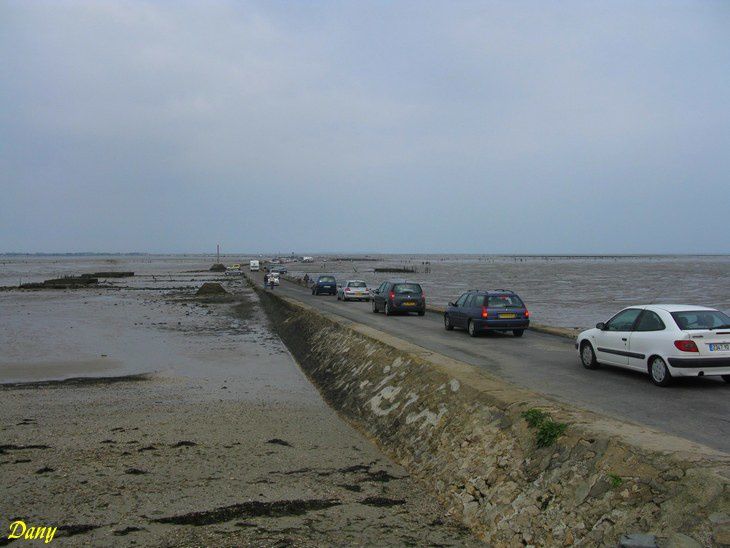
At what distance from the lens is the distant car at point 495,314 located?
2061cm

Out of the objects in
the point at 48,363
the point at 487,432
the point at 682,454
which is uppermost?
the point at 682,454

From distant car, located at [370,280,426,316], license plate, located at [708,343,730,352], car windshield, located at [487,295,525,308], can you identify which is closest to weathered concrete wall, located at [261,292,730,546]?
license plate, located at [708,343,730,352]

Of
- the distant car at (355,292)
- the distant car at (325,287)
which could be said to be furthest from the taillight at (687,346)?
the distant car at (325,287)

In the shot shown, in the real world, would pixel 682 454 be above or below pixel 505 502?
above

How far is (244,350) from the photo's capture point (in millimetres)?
23375

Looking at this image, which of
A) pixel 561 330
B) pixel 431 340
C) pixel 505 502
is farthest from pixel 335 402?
pixel 561 330

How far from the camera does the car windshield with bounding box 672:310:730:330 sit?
11.4m

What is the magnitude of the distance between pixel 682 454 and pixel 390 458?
16.4 feet

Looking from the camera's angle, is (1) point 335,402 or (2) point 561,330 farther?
(2) point 561,330

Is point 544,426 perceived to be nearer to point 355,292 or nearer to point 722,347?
point 722,347

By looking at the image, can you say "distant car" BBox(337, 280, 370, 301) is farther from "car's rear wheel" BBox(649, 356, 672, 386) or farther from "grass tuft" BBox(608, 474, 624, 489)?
"grass tuft" BBox(608, 474, 624, 489)

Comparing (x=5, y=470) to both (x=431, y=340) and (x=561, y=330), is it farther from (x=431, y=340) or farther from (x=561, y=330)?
(x=561, y=330)

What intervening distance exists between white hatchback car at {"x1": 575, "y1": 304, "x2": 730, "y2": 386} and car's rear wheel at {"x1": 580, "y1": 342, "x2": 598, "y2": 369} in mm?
351

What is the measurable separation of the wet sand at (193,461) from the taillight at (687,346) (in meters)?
5.85
